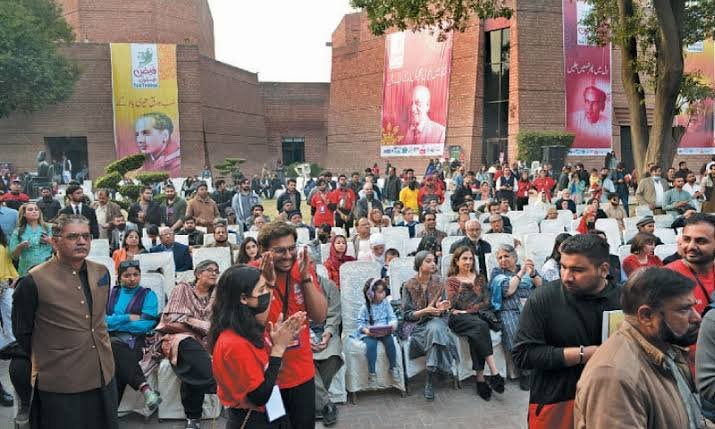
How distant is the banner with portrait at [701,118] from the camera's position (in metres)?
23.4

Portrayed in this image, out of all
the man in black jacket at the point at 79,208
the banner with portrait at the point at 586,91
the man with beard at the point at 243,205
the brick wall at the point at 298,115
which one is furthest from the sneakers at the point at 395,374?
the brick wall at the point at 298,115

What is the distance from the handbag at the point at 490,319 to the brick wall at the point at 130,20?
3202cm

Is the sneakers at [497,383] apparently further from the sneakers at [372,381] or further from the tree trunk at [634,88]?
the tree trunk at [634,88]

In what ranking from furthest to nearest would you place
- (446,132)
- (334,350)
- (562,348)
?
(446,132) → (334,350) → (562,348)

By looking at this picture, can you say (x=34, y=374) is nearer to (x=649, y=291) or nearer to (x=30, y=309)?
(x=30, y=309)

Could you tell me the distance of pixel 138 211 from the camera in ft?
29.3

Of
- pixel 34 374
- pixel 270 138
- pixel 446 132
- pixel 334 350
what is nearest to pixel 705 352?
pixel 334 350

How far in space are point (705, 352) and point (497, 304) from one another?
2908 millimetres

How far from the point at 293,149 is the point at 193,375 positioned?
101 ft

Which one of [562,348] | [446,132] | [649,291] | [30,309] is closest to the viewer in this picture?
[649,291]

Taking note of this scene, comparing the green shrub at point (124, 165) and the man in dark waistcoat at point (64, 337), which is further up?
the green shrub at point (124, 165)

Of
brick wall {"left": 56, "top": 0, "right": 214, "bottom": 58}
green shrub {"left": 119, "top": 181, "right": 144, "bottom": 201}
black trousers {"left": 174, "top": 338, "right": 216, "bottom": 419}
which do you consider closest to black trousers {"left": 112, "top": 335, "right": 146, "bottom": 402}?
black trousers {"left": 174, "top": 338, "right": 216, "bottom": 419}

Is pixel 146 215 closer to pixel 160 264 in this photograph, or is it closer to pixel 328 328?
pixel 160 264

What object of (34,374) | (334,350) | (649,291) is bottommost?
(334,350)
